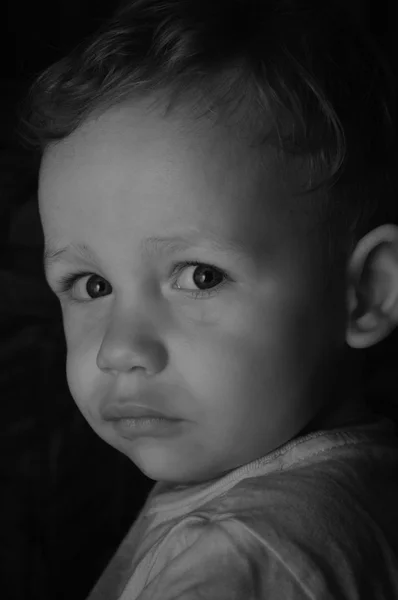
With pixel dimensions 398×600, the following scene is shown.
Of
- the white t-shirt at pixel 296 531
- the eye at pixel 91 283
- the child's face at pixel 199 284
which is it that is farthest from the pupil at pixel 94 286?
the white t-shirt at pixel 296 531

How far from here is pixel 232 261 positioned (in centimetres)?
Answer: 90

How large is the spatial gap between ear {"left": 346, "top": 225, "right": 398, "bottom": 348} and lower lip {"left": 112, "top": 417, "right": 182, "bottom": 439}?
0.70ft

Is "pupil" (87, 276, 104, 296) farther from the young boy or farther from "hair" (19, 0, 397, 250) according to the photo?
"hair" (19, 0, 397, 250)

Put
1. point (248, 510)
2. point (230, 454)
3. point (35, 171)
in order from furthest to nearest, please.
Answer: point (35, 171), point (230, 454), point (248, 510)

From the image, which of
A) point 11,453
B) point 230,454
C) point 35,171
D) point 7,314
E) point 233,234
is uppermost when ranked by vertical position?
point 233,234

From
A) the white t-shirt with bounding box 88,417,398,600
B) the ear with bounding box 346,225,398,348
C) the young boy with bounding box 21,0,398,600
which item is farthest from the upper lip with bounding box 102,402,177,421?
the ear with bounding box 346,225,398,348

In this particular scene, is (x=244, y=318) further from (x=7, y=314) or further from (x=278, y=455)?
(x=7, y=314)

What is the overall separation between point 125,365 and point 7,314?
1.84ft

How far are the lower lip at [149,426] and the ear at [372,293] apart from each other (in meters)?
0.21

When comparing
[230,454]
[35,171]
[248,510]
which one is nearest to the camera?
[248,510]

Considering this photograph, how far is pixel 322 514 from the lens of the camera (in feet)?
2.77

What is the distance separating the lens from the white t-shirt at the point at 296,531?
0.79m

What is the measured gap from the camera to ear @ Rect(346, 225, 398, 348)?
973 millimetres

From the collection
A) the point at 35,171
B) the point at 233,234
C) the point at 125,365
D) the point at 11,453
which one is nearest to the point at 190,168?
the point at 233,234
